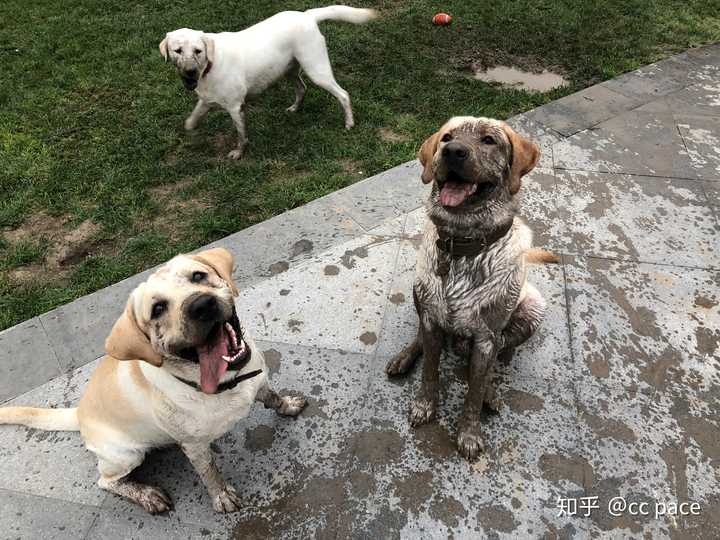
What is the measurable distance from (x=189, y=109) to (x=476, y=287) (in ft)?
17.0

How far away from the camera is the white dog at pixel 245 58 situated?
15.1 feet

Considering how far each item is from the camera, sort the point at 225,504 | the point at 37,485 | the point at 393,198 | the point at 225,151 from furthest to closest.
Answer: the point at 225,151
the point at 393,198
the point at 37,485
the point at 225,504

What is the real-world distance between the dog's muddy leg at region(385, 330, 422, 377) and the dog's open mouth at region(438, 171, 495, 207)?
1139mm

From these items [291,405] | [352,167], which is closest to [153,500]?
[291,405]

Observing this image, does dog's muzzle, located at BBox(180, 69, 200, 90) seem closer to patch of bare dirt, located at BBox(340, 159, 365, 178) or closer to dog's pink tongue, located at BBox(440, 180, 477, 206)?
patch of bare dirt, located at BBox(340, 159, 365, 178)

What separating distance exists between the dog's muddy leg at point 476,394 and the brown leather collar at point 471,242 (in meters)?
0.50

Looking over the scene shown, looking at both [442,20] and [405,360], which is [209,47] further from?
[442,20]

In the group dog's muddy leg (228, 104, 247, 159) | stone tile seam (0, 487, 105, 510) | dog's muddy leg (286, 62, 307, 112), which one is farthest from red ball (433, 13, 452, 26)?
stone tile seam (0, 487, 105, 510)

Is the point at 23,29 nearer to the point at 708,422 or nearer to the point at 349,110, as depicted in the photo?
the point at 349,110

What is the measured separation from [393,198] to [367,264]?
3.04ft

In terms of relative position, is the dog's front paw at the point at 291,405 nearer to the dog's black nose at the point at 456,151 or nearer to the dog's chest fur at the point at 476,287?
the dog's chest fur at the point at 476,287

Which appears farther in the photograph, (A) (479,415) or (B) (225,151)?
(B) (225,151)

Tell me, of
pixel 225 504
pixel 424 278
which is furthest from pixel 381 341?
pixel 225 504

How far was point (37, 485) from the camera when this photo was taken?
265 centimetres
